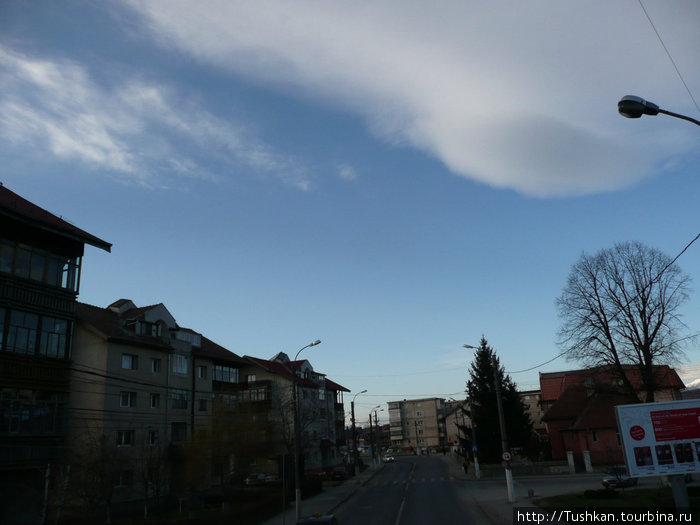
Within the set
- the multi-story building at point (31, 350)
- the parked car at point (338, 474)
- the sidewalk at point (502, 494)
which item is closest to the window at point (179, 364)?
the multi-story building at point (31, 350)

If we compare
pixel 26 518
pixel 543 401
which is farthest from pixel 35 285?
pixel 543 401

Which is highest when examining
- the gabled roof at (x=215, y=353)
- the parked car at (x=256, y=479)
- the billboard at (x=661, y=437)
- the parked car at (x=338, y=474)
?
the gabled roof at (x=215, y=353)

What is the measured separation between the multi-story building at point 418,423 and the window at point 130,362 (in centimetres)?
13148

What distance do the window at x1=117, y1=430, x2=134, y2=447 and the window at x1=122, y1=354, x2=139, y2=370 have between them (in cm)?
490

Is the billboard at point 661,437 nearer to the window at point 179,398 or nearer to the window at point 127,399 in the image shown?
the window at point 127,399

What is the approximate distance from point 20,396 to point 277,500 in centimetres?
1554

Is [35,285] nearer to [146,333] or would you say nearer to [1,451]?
[1,451]

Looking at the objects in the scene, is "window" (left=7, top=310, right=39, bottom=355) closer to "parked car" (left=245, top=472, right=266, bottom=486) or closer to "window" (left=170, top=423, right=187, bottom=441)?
"window" (left=170, top=423, right=187, bottom=441)

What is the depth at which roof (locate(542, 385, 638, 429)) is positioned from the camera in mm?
54906

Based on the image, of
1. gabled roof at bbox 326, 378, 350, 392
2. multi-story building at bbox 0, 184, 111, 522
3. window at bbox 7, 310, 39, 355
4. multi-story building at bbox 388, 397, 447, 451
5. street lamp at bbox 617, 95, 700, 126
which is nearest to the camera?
street lamp at bbox 617, 95, 700, 126

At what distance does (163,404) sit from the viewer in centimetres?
4531

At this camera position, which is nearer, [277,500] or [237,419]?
[277,500]

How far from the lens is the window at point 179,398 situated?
4706 cm

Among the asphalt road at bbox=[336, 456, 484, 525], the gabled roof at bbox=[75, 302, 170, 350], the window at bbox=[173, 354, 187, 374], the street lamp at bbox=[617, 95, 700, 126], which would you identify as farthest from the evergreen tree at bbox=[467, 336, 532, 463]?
the street lamp at bbox=[617, 95, 700, 126]
